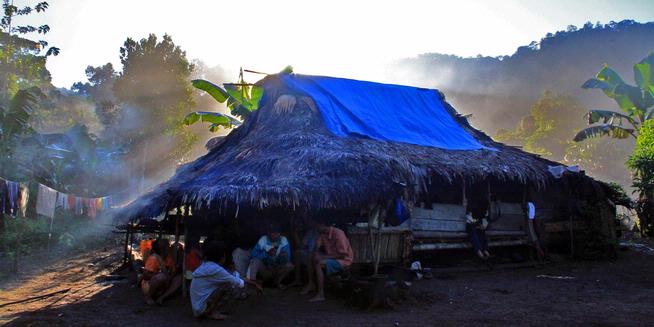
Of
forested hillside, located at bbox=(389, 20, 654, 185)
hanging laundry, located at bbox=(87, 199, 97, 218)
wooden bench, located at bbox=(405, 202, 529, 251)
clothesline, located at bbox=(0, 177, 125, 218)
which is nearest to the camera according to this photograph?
clothesline, located at bbox=(0, 177, 125, 218)

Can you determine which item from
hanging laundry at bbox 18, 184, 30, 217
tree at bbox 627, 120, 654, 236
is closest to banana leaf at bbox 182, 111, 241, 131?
hanging laundry at bbox 18, 184, 30, 217

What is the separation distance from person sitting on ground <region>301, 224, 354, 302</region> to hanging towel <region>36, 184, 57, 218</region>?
6.64 m

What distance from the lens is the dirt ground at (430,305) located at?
588cm

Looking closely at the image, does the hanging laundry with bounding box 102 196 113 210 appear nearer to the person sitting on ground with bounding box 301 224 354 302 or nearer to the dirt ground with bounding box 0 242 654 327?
the dirt ground with bounding box 0 242 654 327

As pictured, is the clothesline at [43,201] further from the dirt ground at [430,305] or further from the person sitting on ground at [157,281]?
the person sitting on ground at [157,281]

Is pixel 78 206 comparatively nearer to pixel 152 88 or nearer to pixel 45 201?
pixel 45 201

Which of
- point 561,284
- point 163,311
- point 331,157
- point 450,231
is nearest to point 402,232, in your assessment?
point 450,231

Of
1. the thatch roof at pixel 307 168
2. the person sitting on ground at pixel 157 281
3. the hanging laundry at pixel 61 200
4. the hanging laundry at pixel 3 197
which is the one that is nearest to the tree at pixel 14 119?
the hanging laundry at pixel 61 200

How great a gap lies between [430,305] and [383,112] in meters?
6.47

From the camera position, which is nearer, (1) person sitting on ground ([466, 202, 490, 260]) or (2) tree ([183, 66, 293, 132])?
(1) person sitting on ground ([466, 202, 490, 260])

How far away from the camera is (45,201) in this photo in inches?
424

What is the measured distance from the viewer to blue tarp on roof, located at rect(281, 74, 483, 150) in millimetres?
10922

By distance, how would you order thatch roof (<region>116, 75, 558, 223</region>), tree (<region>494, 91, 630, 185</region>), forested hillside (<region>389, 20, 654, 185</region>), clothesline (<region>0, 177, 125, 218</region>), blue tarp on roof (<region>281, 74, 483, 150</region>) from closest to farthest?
thatch roof (<region>116, 75, 558, 223</region>) → clothesline (<region>0, 177, 125, 218</region>) → blue tarp on roof (<region>281, 74, 483, 150</region>) → tree (<region>494, 91, 630, 185</region>) → forested hillside (<region>389, 20, 654, 185</region>)

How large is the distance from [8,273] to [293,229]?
22.7ft
